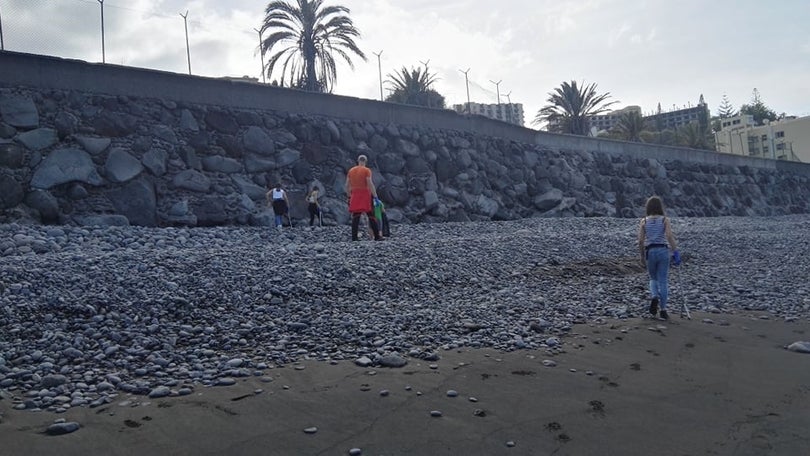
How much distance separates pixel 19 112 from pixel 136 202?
302 centimetres

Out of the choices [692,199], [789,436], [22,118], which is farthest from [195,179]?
[692,199]

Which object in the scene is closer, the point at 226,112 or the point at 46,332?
the point at 46,332

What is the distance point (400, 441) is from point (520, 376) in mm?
1698

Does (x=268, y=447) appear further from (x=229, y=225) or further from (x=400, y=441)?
(x=229, y=225)

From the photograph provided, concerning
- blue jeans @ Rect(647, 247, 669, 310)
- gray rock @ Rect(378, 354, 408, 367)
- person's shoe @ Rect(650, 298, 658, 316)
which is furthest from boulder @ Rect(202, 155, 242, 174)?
gray rock @ Rect(378, 354, 408, 367)

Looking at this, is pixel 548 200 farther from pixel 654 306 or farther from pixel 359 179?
pixel 654 306

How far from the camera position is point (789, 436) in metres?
4.78

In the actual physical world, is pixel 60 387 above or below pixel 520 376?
above

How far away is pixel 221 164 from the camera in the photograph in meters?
16.7

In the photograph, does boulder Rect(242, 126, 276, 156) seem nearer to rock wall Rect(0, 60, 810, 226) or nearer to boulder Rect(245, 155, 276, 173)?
rock wall Rect(0, 60, 810, 226)

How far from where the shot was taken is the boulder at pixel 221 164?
53.9 ft

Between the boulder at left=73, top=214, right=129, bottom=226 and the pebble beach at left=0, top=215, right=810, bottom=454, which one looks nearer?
the pebble beach at left=0, top=215, right=810, bottom=454

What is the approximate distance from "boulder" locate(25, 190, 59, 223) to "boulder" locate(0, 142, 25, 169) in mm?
713

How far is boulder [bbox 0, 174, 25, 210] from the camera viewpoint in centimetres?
1318
